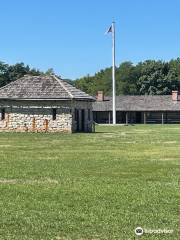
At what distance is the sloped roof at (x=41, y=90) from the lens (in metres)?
Answer: 52.6

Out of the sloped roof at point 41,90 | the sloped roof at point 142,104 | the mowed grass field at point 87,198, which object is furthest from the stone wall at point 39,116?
the sloped roof at point 142,104

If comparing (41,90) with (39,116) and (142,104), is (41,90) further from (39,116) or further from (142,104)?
(142,104)

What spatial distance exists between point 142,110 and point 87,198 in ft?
259

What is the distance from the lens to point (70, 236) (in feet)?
30.2

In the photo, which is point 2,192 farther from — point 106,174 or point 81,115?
point 81,115

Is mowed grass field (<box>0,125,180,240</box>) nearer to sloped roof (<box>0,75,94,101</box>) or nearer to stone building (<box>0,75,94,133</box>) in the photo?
stone building (<box>0,75,94,133</box>)

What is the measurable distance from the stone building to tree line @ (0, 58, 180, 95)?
150ft

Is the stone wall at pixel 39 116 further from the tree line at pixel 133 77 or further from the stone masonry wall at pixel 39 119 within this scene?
the tree line at pixel 133 77

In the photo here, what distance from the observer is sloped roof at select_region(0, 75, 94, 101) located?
52.6 metres

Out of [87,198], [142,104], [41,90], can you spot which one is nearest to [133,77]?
[142,104]

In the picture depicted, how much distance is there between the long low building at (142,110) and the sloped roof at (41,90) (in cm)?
3660

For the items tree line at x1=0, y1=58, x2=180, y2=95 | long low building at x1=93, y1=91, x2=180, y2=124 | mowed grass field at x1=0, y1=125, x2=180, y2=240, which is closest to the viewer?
mowed grass field at x1=0, y1=125, x2=180, y2=240

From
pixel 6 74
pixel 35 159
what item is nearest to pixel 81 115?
pixel 35 159

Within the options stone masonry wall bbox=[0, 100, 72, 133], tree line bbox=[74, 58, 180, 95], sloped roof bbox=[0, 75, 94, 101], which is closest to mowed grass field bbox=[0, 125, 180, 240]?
stone masonry wall bbox=[0, 100, 72, 133]
